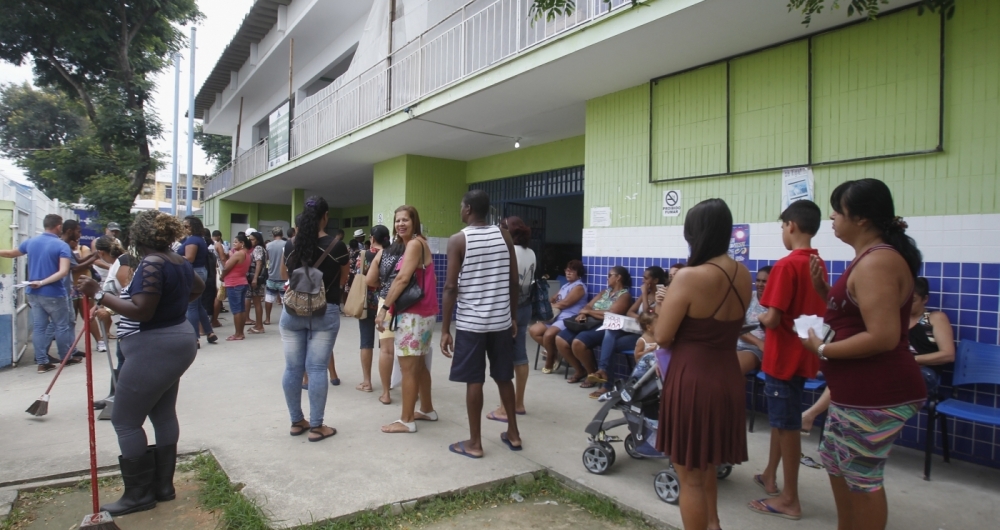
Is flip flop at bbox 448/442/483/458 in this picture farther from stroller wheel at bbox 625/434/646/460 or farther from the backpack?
the backpack

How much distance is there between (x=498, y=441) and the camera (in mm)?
4230

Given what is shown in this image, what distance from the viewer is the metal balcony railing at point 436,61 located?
5.98 m

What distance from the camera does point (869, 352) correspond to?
2213mm

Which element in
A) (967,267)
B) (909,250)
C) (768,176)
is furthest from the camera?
(768,176)

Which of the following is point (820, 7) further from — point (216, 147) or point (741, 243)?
point (216, 147)

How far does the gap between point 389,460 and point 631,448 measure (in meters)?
1.64

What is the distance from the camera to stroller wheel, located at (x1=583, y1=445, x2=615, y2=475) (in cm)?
365

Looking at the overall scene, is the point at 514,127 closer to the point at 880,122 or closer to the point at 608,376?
the point at 608,376

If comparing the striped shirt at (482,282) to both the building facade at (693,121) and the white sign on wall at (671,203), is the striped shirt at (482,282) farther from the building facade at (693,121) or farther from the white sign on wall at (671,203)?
the white sign on wall at (671,203)

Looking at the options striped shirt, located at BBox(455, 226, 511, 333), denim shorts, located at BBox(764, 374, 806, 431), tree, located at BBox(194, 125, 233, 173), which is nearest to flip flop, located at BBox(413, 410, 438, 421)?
striped shirt, located at BBox(455, 226, 511, 333)

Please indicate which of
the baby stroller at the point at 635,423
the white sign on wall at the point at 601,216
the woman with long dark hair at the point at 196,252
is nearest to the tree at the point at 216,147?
the woman with long dark hair at the point at 196,252

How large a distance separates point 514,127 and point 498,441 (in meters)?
5.48

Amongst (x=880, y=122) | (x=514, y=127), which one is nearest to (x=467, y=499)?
(x=880, y=122)

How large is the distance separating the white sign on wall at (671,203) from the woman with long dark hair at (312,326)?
357 centimetres
